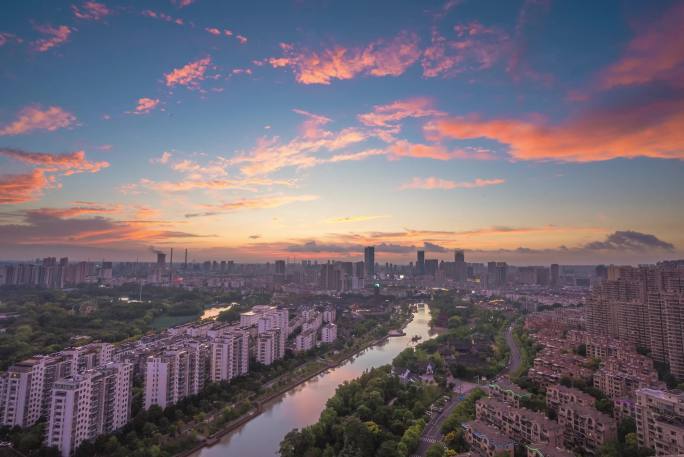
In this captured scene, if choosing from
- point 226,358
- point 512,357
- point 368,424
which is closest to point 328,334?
point 226,358

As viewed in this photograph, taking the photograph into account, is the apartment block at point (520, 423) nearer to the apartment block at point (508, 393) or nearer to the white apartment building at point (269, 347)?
the apartment block at point (508, 393)

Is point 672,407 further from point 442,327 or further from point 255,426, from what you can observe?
point 442,327

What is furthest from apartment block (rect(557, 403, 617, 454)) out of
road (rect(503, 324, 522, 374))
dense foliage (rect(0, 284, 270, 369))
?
dense foliage (rect(0, 284, 270, 369))

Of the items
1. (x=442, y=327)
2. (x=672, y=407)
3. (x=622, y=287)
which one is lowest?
(x=442, y=327)

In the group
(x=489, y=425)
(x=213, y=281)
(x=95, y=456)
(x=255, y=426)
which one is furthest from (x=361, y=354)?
(x=213, y=281)

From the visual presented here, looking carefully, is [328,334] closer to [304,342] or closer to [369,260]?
[304,342]

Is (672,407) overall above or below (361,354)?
above

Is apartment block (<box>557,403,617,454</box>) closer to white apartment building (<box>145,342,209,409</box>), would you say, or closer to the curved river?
the curved river
